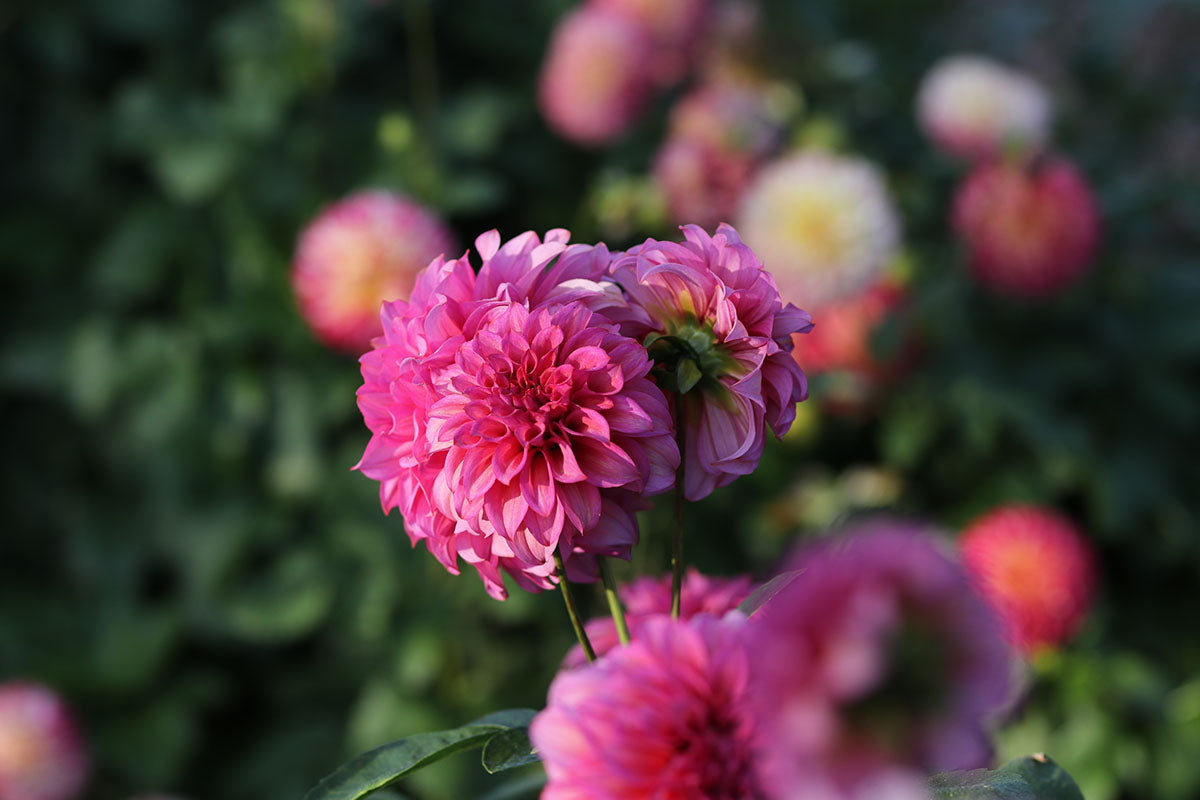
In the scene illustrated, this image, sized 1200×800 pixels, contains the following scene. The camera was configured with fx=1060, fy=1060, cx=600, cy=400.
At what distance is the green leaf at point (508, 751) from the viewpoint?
53 centimetres

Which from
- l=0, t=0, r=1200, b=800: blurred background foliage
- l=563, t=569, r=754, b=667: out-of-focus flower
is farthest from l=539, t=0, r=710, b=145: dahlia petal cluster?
l=563, t=569, r=754, b=667: out-of-focus flower

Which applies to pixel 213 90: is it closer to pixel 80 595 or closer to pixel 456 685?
pixel 80 595

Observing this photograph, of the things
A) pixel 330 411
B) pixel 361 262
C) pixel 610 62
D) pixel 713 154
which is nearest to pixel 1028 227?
pixel 713 154

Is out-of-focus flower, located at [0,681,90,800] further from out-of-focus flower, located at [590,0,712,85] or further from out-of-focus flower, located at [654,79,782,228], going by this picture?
out-of-focus flower, located at [590,0,712,85]

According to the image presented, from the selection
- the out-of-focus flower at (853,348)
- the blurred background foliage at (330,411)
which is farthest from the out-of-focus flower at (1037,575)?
the out-of-focus flower at (853,348)

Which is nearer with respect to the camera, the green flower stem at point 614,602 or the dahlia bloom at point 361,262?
the green flower stem at point 614,602

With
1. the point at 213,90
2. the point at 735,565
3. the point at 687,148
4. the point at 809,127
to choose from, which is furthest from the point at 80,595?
the point at 809,127

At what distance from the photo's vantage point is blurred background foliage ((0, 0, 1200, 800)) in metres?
1.79

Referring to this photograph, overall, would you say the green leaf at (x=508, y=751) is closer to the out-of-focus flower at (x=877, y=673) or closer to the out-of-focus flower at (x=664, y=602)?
the out-of-focus flower at (x=664, y=602)

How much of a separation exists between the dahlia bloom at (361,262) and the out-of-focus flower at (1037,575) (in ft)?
2.99

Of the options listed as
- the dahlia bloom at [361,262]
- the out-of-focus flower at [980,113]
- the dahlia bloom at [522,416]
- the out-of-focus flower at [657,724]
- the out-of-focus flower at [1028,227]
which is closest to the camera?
the out-of-focus flower at [657,724]

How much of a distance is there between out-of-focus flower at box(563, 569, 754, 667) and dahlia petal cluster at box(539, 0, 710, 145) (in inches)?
51.3

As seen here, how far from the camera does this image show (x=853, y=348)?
5.93 feet

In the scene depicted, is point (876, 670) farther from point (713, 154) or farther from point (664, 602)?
point (713, 154)
